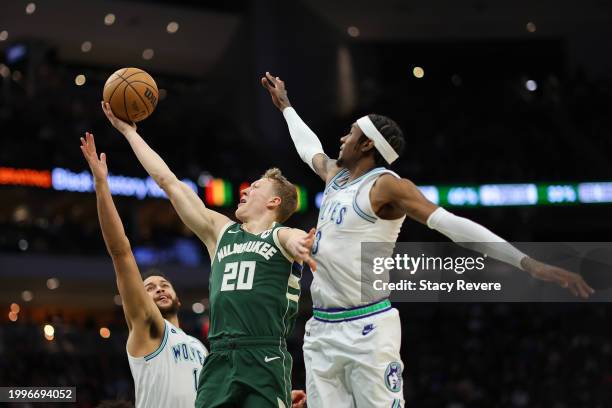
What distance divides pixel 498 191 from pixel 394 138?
19.0 m

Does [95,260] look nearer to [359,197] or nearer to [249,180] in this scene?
[249,180]

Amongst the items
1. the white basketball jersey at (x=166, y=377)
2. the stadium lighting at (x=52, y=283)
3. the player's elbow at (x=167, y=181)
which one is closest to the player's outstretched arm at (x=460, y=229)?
the player's elbow at (x=167, y=181)

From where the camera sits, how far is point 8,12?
84.5ft

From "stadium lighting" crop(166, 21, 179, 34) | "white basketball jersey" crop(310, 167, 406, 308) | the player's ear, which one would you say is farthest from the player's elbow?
"stadium lighting" crop(166, 21, 179, 34)

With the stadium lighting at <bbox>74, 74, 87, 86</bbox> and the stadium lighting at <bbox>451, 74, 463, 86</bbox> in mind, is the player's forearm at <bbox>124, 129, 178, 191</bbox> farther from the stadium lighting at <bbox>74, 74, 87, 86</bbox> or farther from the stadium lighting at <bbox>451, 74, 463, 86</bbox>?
the stadium lighting at <bbox>451, 74, 463, 86</bbox>

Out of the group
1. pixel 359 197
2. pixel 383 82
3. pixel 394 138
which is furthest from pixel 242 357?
pixel 383 82

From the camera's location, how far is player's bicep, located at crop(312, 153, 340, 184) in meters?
6.14

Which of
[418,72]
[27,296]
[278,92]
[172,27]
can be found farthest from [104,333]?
[278,92]

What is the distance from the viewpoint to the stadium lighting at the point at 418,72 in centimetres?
2918

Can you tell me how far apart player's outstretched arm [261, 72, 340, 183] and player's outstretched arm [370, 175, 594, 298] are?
69 centimetres

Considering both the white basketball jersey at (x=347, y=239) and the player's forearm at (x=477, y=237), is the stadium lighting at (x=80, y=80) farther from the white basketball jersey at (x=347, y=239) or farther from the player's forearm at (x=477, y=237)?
the player's forearm at (x=477, y=237)

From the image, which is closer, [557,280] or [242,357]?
[557,280]

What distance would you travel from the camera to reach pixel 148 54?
29.9m

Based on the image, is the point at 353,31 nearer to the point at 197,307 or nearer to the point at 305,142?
the point at 197,307
